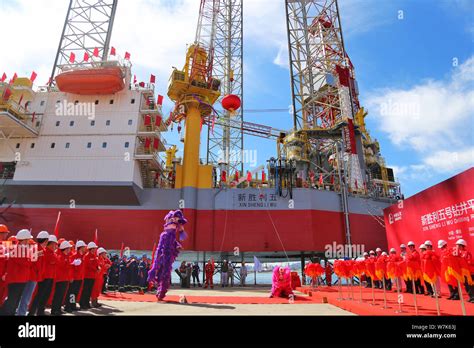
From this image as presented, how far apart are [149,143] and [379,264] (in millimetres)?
21671

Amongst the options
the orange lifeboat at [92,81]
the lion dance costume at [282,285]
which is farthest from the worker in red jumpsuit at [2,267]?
the orange lifeboat at [92,81]

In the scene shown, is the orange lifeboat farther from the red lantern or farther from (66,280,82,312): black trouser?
(66,280,82,312): black trouser

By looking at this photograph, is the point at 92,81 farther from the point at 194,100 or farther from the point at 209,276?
the point at 209,276

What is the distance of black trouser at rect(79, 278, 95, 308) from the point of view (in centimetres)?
977

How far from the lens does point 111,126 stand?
25.8 meters

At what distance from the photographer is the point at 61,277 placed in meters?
8.34

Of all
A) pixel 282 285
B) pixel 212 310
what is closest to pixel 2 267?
pixel 212 310

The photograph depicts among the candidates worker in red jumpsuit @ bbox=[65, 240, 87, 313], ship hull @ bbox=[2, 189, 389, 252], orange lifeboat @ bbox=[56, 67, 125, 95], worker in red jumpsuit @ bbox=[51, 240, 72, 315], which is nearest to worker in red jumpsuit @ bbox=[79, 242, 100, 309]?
worker in red jumpsuit @ bbox=[65, 240, 87, 313]

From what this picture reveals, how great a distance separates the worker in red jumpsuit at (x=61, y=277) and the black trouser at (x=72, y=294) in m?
0.55

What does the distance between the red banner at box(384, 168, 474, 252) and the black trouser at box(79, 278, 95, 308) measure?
1454 centimetres

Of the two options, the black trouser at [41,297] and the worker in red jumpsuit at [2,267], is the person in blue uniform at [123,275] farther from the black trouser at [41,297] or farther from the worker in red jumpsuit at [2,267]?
the worker in red jumpsuit at [2,267]
